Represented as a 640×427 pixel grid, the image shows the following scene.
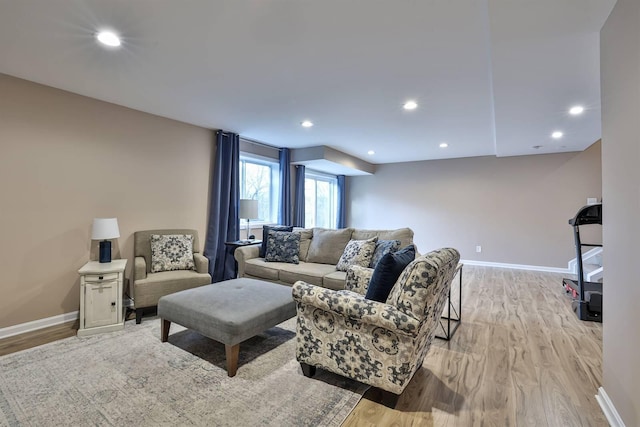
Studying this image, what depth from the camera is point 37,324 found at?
114 inches

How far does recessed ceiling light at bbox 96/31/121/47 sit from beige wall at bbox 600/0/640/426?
117 inches

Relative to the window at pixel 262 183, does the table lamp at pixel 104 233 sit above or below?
below

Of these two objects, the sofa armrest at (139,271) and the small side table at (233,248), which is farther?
the small side table at (233,248)

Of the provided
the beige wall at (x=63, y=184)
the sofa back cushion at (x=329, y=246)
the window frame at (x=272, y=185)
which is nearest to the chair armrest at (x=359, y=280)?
the sofa back cushion at (x=329, y=246)

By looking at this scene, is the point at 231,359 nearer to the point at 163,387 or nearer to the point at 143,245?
the point at 163,387

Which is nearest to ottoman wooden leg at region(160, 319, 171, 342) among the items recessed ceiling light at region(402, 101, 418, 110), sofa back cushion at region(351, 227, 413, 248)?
sofa back cushion at region(351, 227, 413, 248)

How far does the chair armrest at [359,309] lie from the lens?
5.20 feet

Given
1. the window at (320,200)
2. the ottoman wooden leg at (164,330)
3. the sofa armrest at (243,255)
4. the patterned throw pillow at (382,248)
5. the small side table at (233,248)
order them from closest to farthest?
the ottoman wooden leg at (164,330) < the patterned throw pillow at (382,248) < the sofa armrest at (243,255) < the small side table at (233,248) < the window at (320,200)

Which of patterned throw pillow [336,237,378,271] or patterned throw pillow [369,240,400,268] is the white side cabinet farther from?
patterned throw pillow [369,240,400,268]

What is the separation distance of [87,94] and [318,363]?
3485 millimetres

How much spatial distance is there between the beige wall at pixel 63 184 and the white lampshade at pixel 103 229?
338 millimetres

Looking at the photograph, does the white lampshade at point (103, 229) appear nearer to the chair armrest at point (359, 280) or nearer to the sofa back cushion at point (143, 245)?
the sofa back cushion at point (143, 245)

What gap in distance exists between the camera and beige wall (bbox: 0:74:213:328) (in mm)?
2754

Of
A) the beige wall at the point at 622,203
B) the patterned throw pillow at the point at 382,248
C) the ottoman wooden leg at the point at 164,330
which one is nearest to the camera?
the beige wall at the point at 622,203
